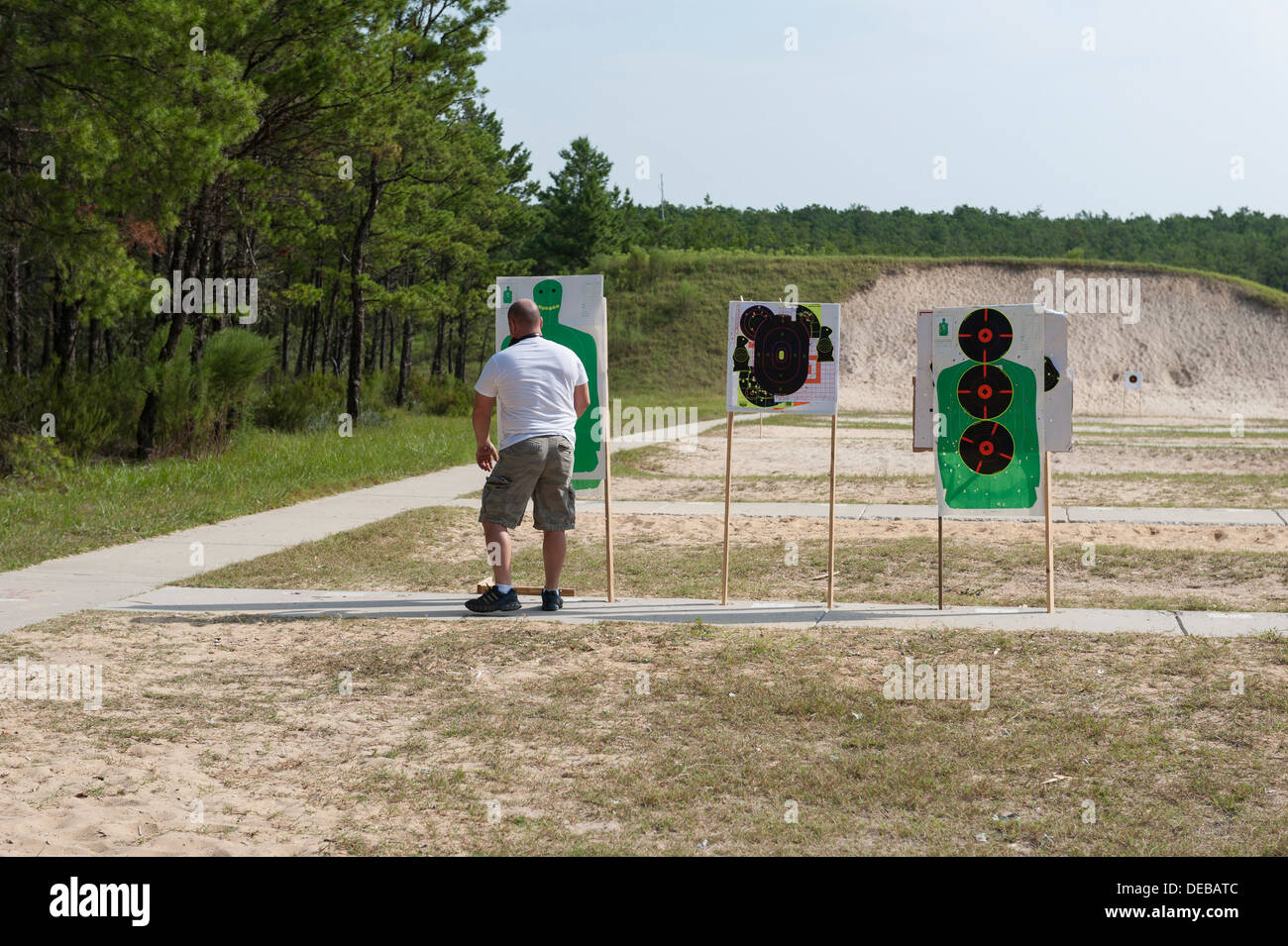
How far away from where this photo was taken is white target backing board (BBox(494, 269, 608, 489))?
9438 millimetres

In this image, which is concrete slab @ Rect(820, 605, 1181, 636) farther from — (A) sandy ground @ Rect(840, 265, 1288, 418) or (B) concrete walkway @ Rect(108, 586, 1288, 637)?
(A) sandy ground @ Rect(840, 265, 1288, 418)

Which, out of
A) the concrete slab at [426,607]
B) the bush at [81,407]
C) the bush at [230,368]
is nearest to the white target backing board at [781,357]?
A: the concrete slab at [426,607]

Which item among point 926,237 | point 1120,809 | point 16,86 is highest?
point 926,237

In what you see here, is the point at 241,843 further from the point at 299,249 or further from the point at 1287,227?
the point at 1287,227

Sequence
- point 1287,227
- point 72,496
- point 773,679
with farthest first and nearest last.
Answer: point 1287,227
point 72,496
point 773,679

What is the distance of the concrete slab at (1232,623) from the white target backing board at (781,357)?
10.2ft

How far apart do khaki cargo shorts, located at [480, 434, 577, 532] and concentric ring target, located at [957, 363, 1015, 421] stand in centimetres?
320

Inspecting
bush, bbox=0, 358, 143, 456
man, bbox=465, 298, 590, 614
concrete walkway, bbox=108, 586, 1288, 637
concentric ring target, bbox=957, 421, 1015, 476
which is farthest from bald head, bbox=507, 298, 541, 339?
bush, bbox=0, 358, 143, 456

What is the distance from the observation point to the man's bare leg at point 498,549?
8.13 metres

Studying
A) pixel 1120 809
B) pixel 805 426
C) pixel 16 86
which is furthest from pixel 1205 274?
pixel 1120 809

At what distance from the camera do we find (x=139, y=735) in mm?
5695

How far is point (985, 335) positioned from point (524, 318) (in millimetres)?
3608

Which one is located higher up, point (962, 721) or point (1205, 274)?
point (1205, 274)
